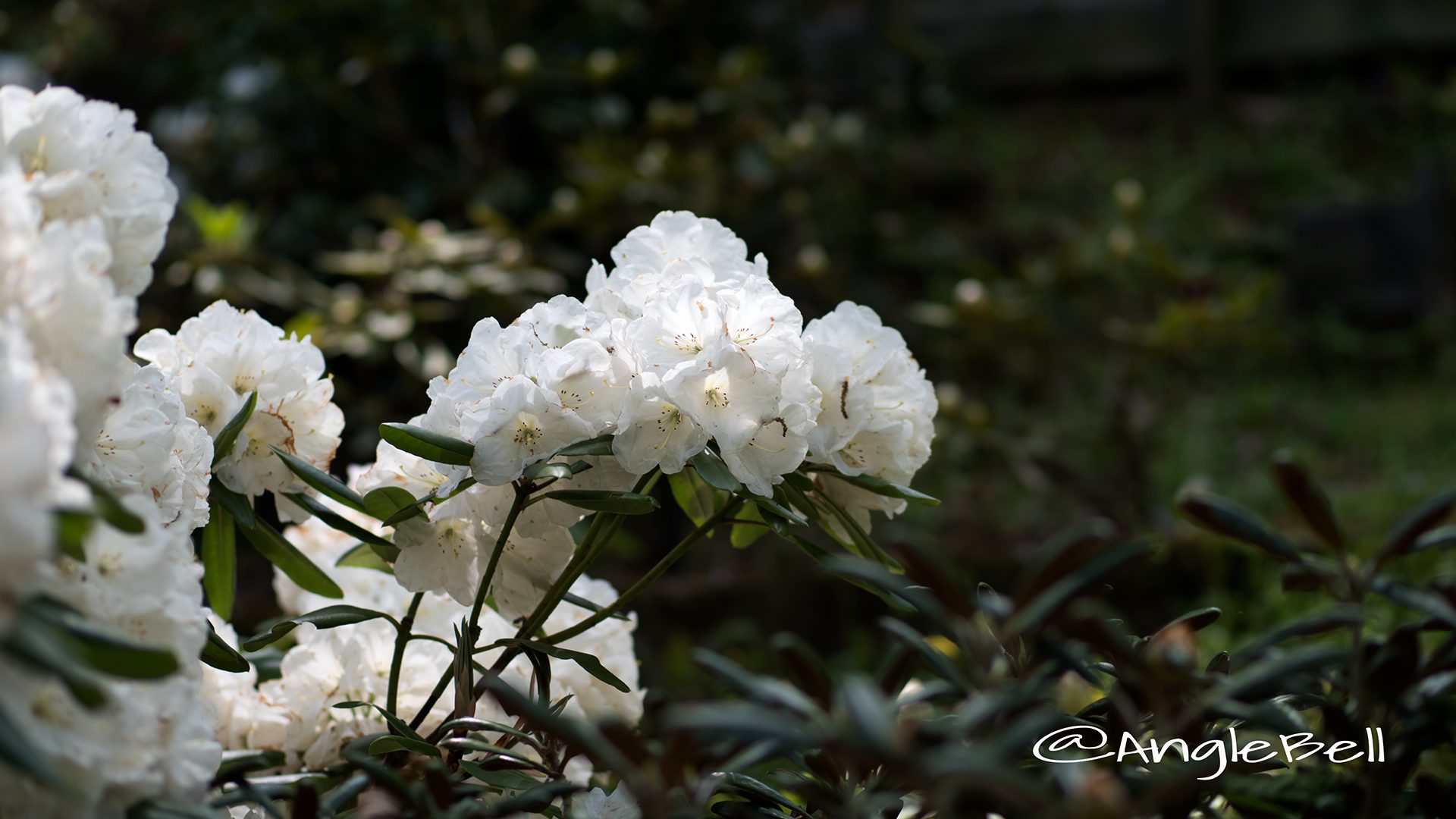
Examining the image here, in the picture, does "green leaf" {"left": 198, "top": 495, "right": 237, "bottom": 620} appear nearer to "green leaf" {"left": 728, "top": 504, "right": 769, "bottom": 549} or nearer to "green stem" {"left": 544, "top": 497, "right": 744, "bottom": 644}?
"green stem" {"left": 544, "top": 497, "right": 744, "bottom": 644}

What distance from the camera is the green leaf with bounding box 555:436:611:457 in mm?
738

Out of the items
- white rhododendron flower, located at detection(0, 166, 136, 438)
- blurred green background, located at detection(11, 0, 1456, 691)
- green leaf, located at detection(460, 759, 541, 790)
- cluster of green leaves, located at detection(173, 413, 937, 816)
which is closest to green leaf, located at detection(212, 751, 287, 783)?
cluster of green leaves, located at detection(173, 413, 937, 816)

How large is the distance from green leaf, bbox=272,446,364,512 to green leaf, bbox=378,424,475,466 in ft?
0.32

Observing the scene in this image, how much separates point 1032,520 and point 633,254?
2.12 m

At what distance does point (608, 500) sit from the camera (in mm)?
757

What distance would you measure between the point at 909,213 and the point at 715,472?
2930 millimetres

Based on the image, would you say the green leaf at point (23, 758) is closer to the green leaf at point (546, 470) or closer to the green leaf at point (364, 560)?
the green leaf at point (546, 470)

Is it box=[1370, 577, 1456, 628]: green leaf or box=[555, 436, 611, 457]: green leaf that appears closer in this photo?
box=[1370, 577, 1456, 628]: green leaf

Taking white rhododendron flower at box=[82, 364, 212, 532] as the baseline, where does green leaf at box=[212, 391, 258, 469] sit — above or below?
above

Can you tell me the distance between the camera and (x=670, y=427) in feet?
2.47

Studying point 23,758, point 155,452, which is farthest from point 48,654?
point 155,452

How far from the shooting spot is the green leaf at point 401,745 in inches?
30.6

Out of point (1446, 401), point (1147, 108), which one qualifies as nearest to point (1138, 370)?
point (1446, 401)

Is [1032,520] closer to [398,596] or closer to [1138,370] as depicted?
[1138,370]
